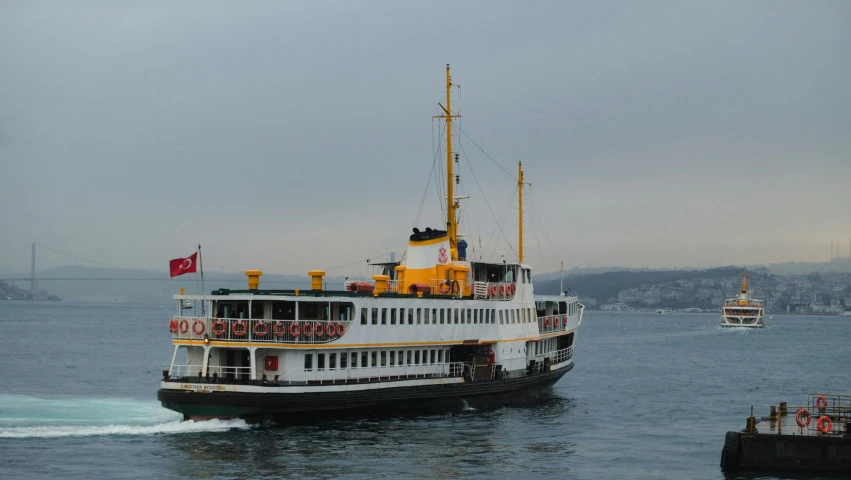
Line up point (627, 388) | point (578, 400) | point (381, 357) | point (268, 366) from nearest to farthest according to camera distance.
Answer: point (268, 366) < point (381, 357) < point (578, 400) < point (627, 388)

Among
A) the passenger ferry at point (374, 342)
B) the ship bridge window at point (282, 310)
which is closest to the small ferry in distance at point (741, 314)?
the passenger ferry at point (374, 342)

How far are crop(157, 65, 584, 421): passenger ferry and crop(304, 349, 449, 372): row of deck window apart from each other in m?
0.05

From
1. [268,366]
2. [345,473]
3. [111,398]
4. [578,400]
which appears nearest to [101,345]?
[111,398]

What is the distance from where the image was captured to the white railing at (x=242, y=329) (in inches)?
1473

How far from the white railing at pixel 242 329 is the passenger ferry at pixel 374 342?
0.16ft

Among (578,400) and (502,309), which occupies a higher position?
(502,309)

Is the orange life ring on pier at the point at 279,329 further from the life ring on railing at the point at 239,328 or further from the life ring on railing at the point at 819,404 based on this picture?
the life ring on railing at the point at 819,404

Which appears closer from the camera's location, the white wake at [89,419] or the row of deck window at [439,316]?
the white wake at [89,419]

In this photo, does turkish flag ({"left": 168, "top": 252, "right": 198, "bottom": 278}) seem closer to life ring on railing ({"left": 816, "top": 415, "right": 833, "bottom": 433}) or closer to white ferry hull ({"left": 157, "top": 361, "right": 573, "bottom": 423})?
white ferry hull ({"left": 157, "top": 361, "right": 573, "bottom": 423})

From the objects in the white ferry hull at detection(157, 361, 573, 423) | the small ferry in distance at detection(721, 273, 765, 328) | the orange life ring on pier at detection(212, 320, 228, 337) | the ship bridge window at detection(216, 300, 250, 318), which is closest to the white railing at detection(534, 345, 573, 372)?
the white ferry hull at detection(157, 361, 573, 423)

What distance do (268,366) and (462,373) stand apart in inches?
418

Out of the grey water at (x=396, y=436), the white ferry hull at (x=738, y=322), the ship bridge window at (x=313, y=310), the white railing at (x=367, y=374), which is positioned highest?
the ship bridge window at (x=313, y=310)

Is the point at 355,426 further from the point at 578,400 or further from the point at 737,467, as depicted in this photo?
the point at 578,400

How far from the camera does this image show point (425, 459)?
33.9 meters
